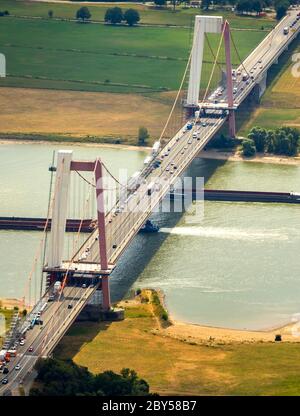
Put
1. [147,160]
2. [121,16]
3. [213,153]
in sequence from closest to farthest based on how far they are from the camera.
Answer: [147,160] < [213,153] < [121,16]

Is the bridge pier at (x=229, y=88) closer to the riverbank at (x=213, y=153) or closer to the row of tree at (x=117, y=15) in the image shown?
the riverbank at (x=213, y=153)

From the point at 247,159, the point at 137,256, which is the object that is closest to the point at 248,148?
the point at 247,159

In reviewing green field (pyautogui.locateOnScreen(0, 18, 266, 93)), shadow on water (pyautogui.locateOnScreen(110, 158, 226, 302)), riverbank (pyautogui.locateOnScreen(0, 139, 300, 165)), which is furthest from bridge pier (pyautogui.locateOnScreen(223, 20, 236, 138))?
shadow on water (pyautogui.locateOnScreen(110, 158, 226, 302))

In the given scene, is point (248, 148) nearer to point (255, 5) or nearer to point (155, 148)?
point (155, 148)

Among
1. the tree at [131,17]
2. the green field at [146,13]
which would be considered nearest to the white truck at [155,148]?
the green field at [146,13]

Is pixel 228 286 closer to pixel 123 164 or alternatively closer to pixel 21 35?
pixel 123 164

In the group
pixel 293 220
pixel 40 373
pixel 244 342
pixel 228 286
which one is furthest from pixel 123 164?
pixel 40 373
